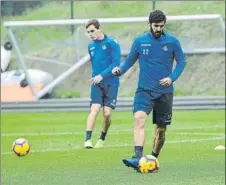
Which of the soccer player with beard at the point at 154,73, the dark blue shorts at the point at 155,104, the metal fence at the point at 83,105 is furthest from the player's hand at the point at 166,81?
the metal fence at the point at 83,105

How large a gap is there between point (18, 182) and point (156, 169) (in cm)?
173

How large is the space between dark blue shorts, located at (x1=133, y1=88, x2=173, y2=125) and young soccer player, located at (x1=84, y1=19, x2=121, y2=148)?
106 inches

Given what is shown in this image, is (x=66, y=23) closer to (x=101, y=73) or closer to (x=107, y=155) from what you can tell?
(x=101, y=73)

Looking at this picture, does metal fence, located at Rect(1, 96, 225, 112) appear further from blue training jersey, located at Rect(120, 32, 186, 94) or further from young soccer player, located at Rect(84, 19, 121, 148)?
blue training jersey, located at Rect(120, 32, 186, 94)

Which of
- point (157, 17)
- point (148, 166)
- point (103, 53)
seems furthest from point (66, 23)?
point (148, 166)

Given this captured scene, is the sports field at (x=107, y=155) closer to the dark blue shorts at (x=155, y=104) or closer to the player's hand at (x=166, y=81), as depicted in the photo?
the dark blue shorts at (x=155, y=104)

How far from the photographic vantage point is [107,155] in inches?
556

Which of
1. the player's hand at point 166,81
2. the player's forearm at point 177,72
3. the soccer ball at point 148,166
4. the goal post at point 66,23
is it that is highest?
the player's forearm at point 177,72

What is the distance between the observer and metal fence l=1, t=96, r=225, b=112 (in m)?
26.0

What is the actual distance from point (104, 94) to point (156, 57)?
363cm

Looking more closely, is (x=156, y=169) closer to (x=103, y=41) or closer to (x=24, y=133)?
(x=103, y=41)

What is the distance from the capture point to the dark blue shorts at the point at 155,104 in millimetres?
12539

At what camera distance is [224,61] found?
1127 inches

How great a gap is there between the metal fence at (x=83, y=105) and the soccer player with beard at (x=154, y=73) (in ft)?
43.6
